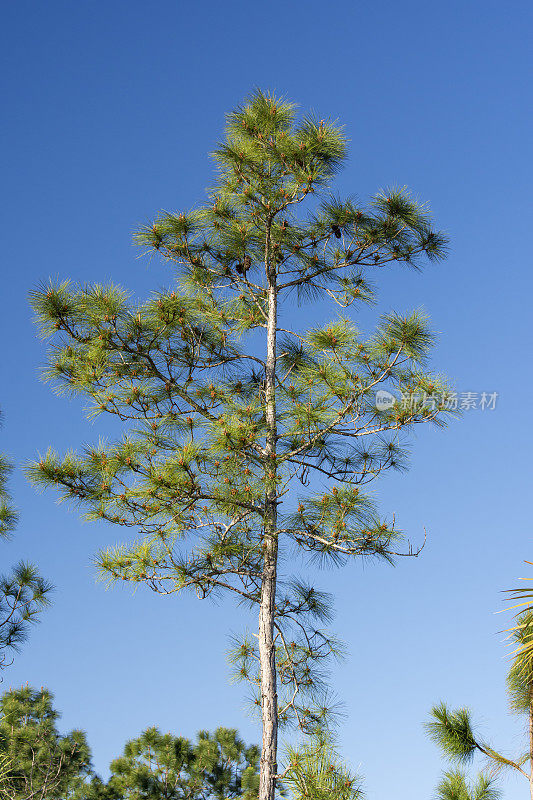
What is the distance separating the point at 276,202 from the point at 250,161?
1.22 feet

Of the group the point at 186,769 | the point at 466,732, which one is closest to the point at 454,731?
the point at 466,732

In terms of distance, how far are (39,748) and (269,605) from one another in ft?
13.6

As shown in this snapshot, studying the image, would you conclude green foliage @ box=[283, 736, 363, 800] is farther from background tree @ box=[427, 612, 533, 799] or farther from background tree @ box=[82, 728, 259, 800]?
background tree @ box=[82, 728, 259, 800]

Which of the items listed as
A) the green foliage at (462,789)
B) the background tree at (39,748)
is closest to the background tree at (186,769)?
the background tree at (39,748)

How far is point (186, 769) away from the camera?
25.6 feet

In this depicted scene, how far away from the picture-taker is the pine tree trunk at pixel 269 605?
158 inches

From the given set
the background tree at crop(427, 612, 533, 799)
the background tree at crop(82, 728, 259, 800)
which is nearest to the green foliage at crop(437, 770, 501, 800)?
the background tree at crop(427, 612, 533, 799)

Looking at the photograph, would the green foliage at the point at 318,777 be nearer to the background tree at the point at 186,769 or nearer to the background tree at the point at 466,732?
the background tree at the point at 466,732

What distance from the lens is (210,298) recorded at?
562cm

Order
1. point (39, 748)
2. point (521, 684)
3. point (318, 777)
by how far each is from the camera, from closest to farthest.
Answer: point (318, 777) → point (521, 684) → point (39, 748)

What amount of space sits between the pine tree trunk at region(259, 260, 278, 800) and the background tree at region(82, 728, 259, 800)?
4.12 metres

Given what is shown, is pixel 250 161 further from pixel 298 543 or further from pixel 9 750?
pixel 9 750

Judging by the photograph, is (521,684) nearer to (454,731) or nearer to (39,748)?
(454,731)

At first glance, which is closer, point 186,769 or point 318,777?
point 318,777
